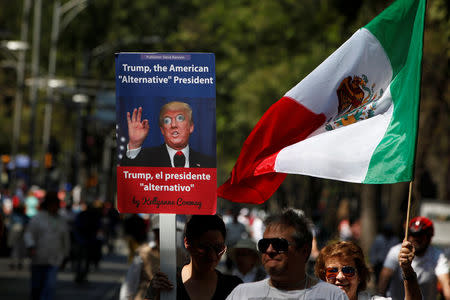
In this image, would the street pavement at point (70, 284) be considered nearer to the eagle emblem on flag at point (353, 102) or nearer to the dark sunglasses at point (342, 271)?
the eagle emblem on flag at point (353, 102)

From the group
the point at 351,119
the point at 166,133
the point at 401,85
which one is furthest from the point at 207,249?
the point at 401,85

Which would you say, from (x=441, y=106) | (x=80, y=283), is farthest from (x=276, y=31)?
(x=80, y=283)

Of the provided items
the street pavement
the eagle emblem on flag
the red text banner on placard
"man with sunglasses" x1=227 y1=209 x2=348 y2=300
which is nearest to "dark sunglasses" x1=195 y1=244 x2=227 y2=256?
the red text banner on placard

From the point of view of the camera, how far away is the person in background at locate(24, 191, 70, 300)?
13.8 meters

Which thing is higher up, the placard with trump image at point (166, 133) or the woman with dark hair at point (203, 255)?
the placard with trump image at point (166, 133)

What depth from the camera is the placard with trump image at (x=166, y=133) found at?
5617 mm

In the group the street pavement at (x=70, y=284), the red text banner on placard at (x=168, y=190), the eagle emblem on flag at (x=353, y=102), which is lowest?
the street pavement at (x=70, y=284)

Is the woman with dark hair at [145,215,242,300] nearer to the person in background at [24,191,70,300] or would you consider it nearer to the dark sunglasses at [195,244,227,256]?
the dark sunglasses at [195,244,227,256]

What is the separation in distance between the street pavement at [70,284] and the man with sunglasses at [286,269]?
10015 mm

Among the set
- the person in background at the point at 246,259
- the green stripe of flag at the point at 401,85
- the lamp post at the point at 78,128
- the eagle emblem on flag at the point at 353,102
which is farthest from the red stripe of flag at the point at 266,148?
the lamp post at the point at 78,128

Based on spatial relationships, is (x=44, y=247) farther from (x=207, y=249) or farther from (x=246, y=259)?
(x=207, y=249)

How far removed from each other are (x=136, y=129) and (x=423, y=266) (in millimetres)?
3912

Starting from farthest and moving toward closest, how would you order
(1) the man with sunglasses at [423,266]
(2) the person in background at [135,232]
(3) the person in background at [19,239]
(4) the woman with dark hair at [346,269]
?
(3) the person in background at [19,239], (2) the person in background at [135,232], (1) the man with sunglasses at [423,266], (4) the woman with dark hair at [346,269]

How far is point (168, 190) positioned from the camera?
565cm
